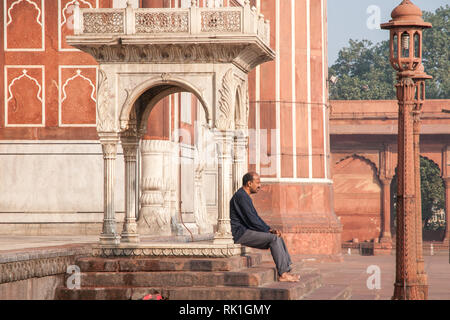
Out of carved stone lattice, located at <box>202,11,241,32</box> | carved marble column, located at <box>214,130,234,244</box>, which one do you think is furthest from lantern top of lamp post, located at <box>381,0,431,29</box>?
carved marble column, located at <box>214,130,234,244</box>

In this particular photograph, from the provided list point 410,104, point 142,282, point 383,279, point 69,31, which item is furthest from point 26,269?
point 383,279

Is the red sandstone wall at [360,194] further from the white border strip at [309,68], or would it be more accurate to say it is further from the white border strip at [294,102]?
the white border strip at [294,102]

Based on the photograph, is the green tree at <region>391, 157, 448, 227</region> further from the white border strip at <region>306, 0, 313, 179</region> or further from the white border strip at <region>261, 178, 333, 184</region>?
the white border strip at <region>306, 0, 313, 179</region>

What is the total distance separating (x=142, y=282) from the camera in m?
11.1

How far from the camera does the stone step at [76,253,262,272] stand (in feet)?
36.7

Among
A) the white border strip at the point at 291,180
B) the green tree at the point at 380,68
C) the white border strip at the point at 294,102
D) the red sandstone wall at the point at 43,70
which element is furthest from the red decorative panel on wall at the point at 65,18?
the green tree at the point at 380,68

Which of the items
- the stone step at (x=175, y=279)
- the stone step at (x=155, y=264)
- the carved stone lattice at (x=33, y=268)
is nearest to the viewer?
the carved stone lattice at (x=33, y=268)

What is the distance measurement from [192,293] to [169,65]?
2.67m

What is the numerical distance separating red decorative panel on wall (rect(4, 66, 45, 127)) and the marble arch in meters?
5.00

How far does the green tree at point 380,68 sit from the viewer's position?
61469mm

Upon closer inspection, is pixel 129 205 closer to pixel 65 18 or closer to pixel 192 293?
pixel 192 293

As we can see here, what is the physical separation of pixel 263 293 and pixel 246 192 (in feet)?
5.10

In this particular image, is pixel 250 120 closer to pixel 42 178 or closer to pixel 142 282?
pixel 42 178

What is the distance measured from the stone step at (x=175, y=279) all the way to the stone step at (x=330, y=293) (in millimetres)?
698
